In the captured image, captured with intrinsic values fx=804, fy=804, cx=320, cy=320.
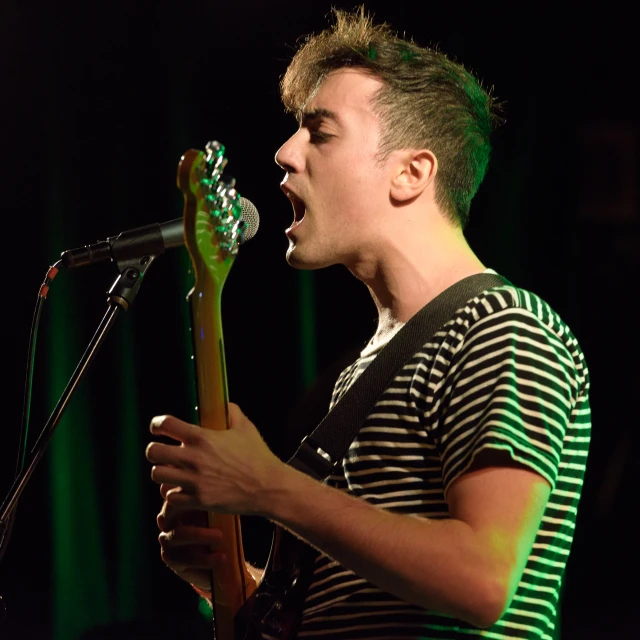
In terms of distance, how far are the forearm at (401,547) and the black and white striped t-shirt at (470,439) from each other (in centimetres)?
11

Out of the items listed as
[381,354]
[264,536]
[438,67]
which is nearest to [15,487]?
[381,354]

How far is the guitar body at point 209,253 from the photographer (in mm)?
1250

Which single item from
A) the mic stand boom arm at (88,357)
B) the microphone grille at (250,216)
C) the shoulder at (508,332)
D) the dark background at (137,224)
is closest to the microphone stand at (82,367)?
the mic stand boom arm at (88,357)

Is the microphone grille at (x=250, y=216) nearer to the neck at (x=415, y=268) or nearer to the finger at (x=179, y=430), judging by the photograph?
the neck at (x=415, y=268)

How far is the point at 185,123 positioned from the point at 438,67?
170 cm

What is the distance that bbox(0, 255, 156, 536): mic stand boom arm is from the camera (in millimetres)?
1489

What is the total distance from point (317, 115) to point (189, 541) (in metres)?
0.92

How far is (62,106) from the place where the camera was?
334 centimetres

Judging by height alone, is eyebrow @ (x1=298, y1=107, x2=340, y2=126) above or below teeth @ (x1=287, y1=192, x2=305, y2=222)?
above

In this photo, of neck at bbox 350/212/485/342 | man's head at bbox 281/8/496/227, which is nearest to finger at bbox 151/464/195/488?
neck at bbox 350/212/485/342

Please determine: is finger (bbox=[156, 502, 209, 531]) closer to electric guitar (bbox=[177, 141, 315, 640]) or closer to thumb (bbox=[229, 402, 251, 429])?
electric guitar (bbox=[177, 141, 315, 640])

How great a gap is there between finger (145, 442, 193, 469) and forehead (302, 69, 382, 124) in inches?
33.5

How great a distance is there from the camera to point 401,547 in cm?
112

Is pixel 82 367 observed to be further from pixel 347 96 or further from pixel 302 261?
pixel 347 96
